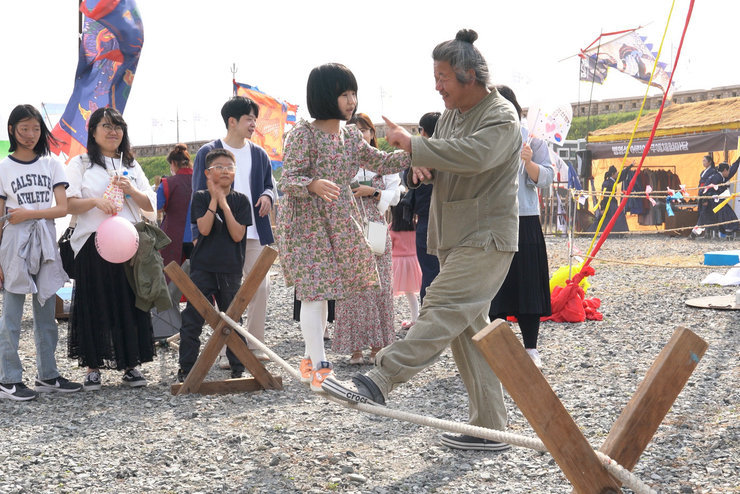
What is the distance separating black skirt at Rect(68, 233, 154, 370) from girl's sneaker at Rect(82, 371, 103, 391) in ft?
0.33

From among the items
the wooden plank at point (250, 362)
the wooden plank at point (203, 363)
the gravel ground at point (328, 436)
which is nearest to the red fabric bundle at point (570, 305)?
the gravel ground at point (328, 436)

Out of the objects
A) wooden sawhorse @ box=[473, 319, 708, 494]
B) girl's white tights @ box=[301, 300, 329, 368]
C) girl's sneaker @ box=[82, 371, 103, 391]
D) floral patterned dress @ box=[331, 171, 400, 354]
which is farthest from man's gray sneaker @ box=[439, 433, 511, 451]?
girl's sneaker @ box=[82, 371, 103, 391]

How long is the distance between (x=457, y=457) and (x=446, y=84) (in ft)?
5.29

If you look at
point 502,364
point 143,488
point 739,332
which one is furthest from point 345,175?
point 739,332

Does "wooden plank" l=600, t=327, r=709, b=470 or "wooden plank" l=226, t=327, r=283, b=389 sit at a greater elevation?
"wooden plank" l=600, t=327, r=709, b=470

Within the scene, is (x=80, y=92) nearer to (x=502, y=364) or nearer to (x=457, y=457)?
(x=457, y=457)

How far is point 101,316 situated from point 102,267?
312 millimetres

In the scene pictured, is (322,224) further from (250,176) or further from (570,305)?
(570,305)

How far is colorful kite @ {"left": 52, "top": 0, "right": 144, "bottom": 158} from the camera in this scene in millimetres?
6965

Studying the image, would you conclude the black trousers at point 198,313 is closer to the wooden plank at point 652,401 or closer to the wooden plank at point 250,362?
the wooden plank at point 250,362

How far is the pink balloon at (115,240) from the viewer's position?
4484 mm

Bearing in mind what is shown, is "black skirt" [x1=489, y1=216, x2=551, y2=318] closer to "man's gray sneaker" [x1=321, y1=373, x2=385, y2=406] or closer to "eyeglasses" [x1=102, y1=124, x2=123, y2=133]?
"man's gray sneaker" [x1=321, y1=373, x2=385, y2=406]

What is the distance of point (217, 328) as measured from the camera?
178 inches

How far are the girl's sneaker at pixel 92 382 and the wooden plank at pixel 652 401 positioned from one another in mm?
3694
